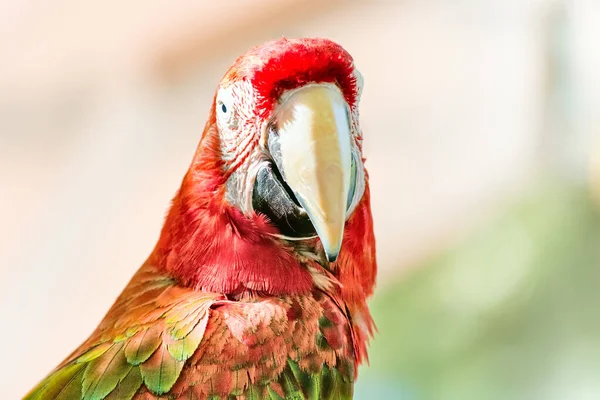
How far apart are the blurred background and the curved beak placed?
37.9 inches

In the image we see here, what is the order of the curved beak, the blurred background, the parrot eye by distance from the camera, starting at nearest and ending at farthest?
the curved beak → the parrot eye → the blurred background

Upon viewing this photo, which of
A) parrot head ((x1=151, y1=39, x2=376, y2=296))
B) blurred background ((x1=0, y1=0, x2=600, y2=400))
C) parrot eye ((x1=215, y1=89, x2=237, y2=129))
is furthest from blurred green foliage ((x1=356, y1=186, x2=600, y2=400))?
parrot eye ((x1=215, y1=89, x2=237, y2=129))

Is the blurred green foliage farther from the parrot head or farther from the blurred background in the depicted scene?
the parrot head

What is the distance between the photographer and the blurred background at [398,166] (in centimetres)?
151

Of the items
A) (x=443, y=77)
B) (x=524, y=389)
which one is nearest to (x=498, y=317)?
(x=524, y=389)

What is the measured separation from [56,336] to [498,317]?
1187 mm

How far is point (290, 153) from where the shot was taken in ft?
1.97

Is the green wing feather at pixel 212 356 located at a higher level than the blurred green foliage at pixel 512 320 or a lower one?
higher

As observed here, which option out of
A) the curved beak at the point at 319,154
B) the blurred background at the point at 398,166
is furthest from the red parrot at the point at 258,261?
the blurred background at the point at 398,166

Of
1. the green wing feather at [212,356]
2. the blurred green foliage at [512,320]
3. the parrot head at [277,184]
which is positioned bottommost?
the blurred green foliage at [512,320]

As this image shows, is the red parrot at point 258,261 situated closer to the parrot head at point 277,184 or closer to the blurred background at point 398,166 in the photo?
the parrot head at point 277,184

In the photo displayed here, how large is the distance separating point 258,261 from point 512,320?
3.83 feet

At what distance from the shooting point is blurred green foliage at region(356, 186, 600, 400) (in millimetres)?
1606

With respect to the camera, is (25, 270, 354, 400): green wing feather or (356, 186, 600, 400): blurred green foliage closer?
(25, 270, 354, 400): green wing feather
